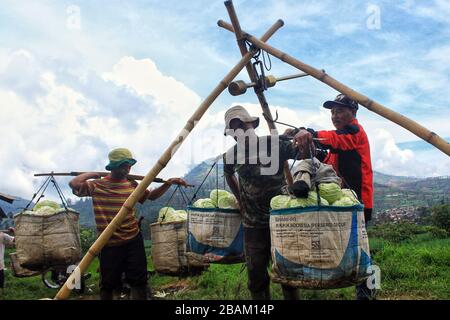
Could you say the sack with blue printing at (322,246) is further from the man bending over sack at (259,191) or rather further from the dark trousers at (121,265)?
the dark trousers at (121,265)

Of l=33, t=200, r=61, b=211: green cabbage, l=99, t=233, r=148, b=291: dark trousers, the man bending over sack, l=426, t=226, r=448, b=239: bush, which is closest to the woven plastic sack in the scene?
the man bending over sack

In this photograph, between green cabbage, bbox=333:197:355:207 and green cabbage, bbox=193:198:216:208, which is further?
green cabbage, bbox=193:198:216:208

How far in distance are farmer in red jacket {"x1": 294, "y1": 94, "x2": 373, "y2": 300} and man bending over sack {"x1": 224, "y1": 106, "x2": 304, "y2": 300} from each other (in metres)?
0.44

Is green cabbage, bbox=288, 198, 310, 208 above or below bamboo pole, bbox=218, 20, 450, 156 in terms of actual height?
below

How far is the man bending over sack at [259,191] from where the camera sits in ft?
14.6

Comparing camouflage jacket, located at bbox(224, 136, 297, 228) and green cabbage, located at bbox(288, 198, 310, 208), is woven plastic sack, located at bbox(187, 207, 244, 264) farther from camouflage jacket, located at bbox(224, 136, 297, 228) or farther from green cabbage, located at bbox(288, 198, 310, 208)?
green cabbage, located at bbox(288, 198, 310, 208)

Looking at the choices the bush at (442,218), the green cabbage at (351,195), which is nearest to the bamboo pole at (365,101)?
the green cabbage at (351,195)

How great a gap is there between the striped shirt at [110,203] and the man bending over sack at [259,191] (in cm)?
144

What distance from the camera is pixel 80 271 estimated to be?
4.73 metres

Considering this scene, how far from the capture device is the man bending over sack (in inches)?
176
